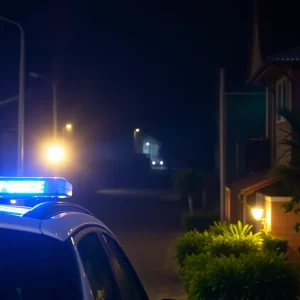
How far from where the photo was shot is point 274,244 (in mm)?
12602

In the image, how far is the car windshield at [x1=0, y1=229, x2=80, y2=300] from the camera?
271cm

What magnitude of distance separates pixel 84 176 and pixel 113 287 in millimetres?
54578

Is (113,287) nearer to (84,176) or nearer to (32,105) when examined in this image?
(32,105)

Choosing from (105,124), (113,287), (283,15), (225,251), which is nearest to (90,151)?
(105,124)

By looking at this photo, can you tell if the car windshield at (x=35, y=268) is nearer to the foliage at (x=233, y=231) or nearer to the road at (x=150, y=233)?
the foliage at (x=233, y=231)

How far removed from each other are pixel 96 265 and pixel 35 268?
530 mm

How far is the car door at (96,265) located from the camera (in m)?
2.95

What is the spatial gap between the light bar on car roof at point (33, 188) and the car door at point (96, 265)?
0.52 m

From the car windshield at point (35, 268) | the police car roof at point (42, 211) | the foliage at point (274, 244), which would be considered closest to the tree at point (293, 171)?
the foliage at point (274, 244)

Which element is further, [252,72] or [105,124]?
[105,124]

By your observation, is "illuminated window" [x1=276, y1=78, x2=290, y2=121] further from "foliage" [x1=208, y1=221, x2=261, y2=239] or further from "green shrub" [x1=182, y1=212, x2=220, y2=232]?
"foliage" [x1=208, y1=221, x2=261, y2=239]

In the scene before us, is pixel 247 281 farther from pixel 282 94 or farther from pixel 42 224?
pixel 282 94

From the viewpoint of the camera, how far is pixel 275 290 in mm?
8461

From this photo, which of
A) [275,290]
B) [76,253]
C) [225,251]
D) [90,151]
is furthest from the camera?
[90,151]
